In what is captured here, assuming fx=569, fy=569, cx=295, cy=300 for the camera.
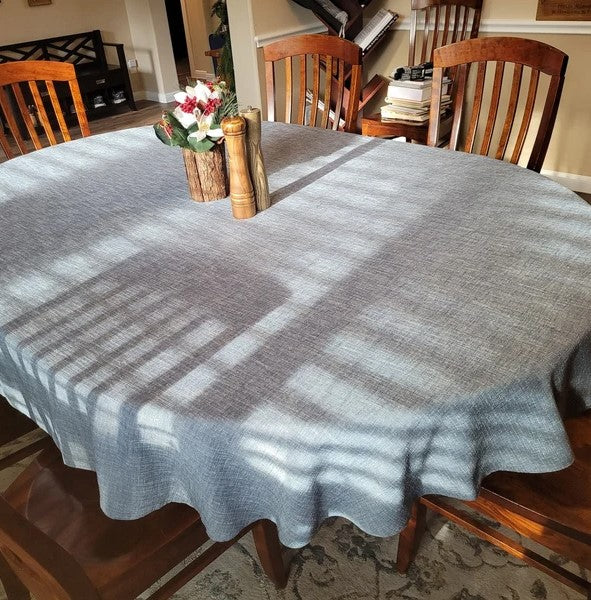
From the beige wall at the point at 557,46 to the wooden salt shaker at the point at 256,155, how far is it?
210cm

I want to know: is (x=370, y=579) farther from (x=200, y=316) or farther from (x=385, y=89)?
(x=385, y=89)

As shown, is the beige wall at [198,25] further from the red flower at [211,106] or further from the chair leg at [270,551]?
the chair leg at [270,551]

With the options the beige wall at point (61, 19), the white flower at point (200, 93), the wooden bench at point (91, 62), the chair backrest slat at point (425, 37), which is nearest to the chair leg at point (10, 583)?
the white flower at point (200, 93)

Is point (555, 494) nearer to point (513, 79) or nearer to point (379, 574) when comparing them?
point (379, 574)

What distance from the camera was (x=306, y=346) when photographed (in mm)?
872

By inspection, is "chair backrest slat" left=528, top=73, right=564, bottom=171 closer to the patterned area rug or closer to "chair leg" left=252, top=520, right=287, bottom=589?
the patterned area rug

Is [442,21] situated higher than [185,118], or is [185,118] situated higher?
[185,118]

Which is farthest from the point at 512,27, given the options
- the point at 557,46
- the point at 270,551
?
the point at 270,551

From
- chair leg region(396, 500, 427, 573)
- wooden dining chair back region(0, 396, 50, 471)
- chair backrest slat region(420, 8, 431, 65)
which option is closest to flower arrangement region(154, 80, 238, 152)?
wooden dining chair back region(0, 396, 50, 471)

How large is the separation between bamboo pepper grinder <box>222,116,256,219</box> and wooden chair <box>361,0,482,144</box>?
1.66 m

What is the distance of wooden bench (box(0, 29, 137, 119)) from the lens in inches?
200

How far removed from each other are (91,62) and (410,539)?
544 centimetres

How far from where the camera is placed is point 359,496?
0.78 metres

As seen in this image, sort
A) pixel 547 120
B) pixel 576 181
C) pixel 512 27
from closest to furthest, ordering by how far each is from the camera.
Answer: pixel 547 120 → pixel 512 27 → pixel 576 181
